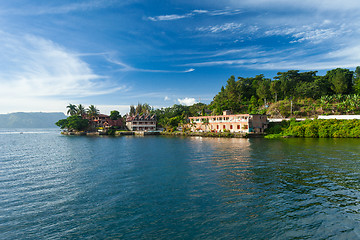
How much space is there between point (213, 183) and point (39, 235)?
12.7 metres

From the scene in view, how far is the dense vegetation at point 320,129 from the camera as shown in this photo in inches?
2274

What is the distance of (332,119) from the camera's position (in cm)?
6338

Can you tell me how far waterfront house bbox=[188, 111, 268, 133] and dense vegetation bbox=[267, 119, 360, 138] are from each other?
5.22 meters

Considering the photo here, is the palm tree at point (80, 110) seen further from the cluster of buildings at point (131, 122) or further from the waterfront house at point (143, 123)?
the waterfront house at point (143, 123)

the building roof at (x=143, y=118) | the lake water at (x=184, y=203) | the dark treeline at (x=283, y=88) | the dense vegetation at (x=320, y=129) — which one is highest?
the dark treeline at (x=283, y=88)

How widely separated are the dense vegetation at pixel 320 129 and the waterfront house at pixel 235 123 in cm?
522

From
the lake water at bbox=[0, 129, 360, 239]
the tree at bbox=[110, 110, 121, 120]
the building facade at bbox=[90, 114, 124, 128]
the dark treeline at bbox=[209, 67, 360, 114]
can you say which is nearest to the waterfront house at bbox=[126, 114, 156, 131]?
the building facade at bbox=[90, 114, 124, 128]

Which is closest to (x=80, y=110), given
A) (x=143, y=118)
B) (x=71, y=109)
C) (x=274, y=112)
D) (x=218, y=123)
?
(x=71, y=109)

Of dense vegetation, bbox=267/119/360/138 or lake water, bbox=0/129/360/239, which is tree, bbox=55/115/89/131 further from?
dense vegetation, bbox=267/119/360/138

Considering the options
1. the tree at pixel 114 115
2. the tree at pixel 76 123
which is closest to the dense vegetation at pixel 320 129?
the tree at pixel 114 115

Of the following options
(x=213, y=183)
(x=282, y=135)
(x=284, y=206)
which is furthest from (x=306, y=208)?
(x=282, y=135)

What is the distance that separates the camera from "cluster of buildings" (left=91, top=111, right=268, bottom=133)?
71.8m

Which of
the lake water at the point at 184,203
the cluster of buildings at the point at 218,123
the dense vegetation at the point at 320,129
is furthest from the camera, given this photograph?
the cluster of buildings at the point at 218,123

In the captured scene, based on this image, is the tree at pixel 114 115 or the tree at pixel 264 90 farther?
the tree at pixel 114 115
